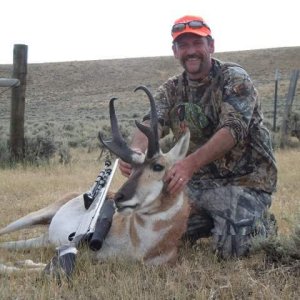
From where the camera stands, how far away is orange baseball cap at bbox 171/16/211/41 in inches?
211

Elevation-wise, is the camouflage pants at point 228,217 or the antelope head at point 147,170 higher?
the antelope head at point 147,170

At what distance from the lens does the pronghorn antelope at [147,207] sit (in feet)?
15.1

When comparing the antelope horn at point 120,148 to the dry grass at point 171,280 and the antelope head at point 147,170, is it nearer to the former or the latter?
the antelope head at point 147,170

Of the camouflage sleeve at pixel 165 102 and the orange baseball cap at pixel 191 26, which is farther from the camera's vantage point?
the camouflage sleeve at pixel 165 102

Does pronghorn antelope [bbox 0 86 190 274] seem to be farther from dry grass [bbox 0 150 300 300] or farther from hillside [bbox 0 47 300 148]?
hillside [bbox 0 47 300 148]

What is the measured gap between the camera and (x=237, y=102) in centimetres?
528

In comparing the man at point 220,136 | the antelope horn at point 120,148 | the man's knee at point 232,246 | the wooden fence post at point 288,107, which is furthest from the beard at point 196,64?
the wooden fence post at point 288,107

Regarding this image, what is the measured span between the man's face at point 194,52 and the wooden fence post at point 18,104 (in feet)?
18.0

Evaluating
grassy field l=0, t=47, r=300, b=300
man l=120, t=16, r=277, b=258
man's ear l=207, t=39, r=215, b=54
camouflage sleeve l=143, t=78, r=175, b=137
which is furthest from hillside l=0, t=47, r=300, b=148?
man's ear l=207, t=39, r=215, b=54

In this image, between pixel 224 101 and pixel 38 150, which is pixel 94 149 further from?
pixel 224 101

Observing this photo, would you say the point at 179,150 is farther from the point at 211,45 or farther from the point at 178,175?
the point at 211,45

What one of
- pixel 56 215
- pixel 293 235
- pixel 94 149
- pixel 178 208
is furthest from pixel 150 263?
pixel 94 149

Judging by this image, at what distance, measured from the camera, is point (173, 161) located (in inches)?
191

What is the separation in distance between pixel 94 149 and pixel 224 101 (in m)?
10.9
